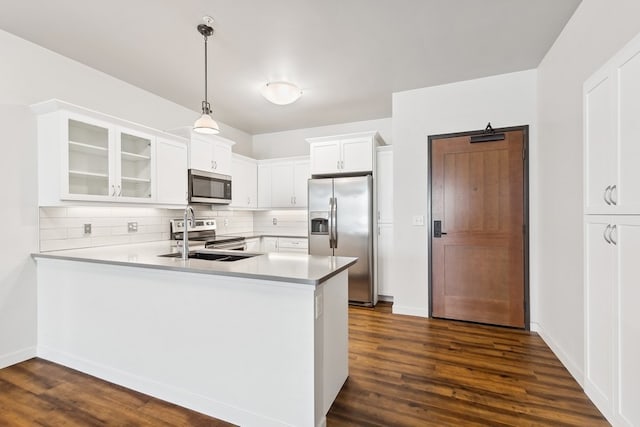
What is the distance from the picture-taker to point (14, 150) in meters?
2.42

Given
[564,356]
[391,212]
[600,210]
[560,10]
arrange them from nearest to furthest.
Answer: [600,210], [560,10], [564,356], [391,212]

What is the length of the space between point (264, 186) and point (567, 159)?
3.84 meters

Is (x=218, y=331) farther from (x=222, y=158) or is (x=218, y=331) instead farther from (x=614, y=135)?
(x=222, y=158)

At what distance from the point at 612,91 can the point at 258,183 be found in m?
4.26

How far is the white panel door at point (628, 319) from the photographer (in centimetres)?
141

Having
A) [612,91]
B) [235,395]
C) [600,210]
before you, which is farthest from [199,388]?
[612,91]

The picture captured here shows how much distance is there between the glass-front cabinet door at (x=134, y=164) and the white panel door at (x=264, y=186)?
1.97 meters

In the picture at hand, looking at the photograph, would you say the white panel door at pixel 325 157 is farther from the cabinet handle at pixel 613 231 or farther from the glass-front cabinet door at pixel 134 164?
the cabinet handle at pixel 613 231

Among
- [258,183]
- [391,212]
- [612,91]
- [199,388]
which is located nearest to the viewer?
[612,91]

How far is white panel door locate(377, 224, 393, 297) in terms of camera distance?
13.2 feet

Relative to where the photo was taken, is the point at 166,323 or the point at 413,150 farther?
the point at 413,150

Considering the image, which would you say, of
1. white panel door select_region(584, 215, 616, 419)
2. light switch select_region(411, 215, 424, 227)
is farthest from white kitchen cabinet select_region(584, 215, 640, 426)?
light switch select_region(411, 215, 424, 227)

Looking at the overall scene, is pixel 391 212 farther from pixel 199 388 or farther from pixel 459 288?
pixel 199 388

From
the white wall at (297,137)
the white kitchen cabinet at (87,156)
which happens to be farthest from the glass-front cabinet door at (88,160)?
the white wall at (297,137)
